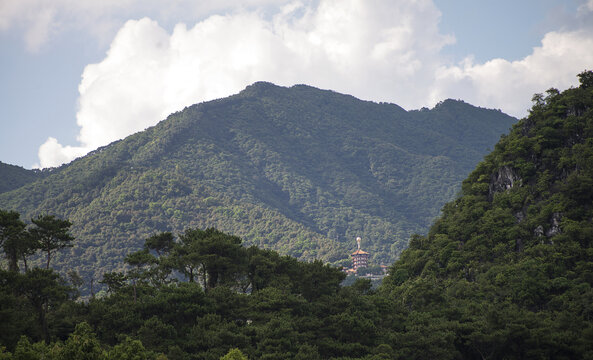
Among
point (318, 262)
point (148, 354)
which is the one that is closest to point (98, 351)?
point (148, 354)

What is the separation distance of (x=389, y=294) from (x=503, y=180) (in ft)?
73.1

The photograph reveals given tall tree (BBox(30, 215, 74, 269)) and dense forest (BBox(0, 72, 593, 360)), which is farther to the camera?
tall tree (BBox(30, 215, 74, 269))

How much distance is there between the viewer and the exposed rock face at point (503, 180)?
90562 millimetres

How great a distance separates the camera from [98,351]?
37.2 meters

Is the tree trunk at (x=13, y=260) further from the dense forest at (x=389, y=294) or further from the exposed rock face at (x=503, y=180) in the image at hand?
the exposed rock face at (x=503, y=180)

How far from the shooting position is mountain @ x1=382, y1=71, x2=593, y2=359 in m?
61.8

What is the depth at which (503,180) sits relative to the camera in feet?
303

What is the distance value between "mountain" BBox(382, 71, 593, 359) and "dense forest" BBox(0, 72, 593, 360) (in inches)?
6.6

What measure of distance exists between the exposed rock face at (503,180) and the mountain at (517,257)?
138mm

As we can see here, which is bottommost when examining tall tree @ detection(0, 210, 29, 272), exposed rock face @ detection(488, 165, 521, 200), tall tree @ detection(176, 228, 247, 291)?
tall tree @ detection(176, 228, 247, 291)

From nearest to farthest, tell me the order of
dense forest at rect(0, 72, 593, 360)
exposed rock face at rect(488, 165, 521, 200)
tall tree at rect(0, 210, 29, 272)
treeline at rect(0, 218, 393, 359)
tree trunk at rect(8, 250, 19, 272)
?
treeline at rect(0, 218, 393, 359), dense forest at rect(0, 72, 593, 360), tall tree at rect(0, 210, 29, 272), tree trunk at rect(8, 250, 19, 272), exposed rock face at rect(488, 165, 521, 200)

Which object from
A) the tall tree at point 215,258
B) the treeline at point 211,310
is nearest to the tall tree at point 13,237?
the treeline at point 211,310

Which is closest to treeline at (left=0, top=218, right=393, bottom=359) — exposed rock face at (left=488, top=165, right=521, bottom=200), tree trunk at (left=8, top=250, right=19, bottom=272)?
tree trunk at (left=8, top=250, right=19, bottom=272)

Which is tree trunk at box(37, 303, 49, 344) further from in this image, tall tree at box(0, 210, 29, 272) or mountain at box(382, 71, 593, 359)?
mountain at box(382, 71, 593, 359)
